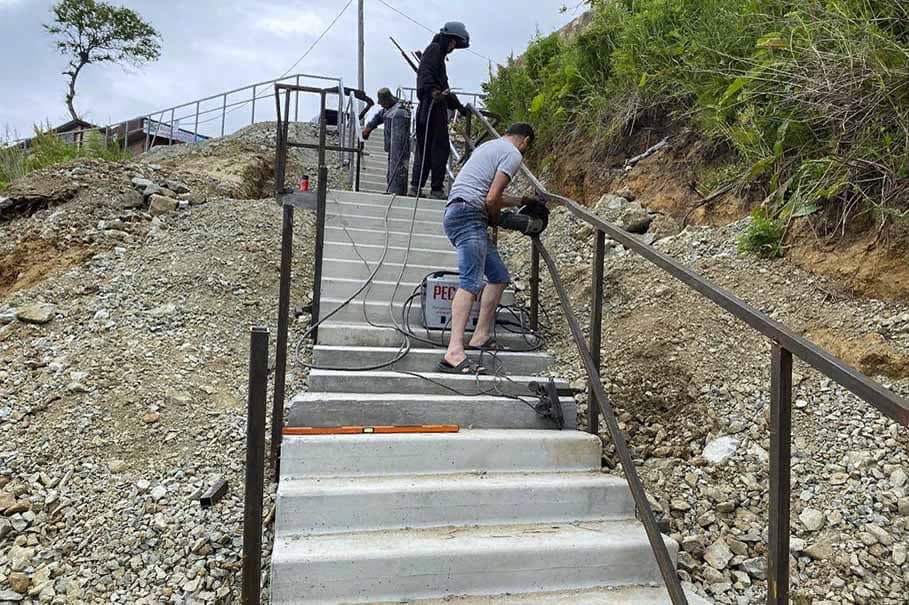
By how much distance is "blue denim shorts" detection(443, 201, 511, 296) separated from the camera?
10.9 ft

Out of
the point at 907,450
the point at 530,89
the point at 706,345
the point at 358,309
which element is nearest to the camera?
the point at 907,450

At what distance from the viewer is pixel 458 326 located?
3260mm

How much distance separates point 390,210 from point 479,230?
79.3 inches

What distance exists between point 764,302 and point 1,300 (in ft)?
17.0

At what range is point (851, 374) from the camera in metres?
1.43

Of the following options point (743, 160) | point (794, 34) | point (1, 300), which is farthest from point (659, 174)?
point (1, 300)

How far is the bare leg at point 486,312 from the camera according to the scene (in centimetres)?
352

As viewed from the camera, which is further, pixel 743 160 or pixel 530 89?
pixel 530 89

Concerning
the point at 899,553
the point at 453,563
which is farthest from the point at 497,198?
the point at 899,553

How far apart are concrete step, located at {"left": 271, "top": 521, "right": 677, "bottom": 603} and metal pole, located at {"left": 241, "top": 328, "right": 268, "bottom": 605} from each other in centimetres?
9

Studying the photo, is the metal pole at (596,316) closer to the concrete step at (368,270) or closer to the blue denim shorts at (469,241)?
the blue denim shorts at (469,241)

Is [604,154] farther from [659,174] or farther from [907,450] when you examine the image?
[907,450]

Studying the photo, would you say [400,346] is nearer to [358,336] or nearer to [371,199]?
[358,336]

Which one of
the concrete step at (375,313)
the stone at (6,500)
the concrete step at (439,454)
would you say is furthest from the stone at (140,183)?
the concrete step at (439,454)
